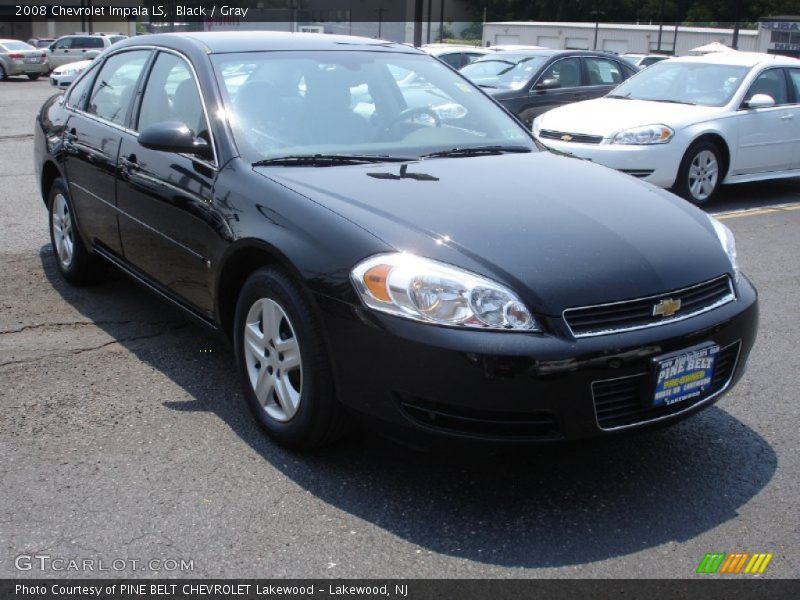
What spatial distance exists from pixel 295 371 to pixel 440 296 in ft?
2.50

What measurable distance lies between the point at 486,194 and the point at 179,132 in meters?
1.38

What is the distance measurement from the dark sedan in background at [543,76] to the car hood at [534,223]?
27.2 ft

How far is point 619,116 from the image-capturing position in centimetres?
918

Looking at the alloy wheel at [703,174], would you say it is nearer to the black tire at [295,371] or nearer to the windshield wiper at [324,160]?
the windshield wiper at [324,160]

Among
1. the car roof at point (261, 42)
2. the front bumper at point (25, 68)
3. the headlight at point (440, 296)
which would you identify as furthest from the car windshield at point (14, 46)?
the headlight at point (440, 296)

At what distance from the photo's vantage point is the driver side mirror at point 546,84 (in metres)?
11.9

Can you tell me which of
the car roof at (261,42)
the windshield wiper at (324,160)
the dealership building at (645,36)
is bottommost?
the windshield wiper at (324,160)

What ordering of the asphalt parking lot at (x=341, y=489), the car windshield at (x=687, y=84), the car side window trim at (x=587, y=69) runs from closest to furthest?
the asphalt parking lot at (x=341, y=489) < the car windshield at (x=687, y=84) < the car side window trim at (x=587, y=69)

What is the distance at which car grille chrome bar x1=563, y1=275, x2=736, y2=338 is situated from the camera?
3.06 metres

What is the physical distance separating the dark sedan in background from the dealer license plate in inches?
355

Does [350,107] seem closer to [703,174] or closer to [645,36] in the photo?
[703,174]

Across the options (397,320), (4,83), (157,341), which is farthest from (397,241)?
(4,83)

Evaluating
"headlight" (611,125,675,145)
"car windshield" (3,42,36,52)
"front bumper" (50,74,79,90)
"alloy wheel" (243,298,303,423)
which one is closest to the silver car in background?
"car windshield" (3,42,36,52)

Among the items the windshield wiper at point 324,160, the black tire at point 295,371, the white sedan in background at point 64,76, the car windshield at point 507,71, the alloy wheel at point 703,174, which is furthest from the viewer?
the white sedan in background at point 64,76
